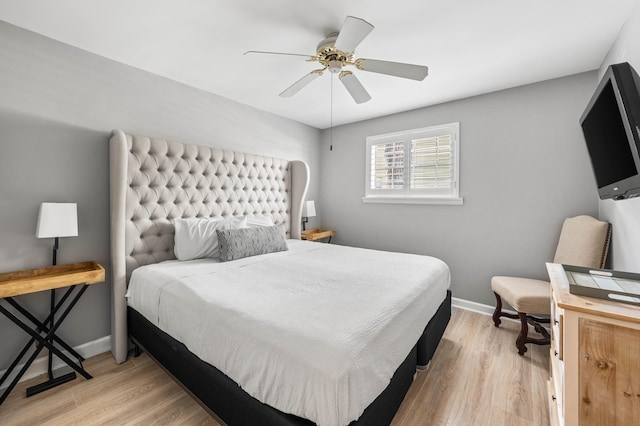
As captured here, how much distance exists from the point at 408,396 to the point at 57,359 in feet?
8.60

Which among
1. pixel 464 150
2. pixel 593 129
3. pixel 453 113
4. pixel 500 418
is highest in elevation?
pixel 453 113

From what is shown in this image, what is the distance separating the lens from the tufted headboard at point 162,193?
2.15 meters

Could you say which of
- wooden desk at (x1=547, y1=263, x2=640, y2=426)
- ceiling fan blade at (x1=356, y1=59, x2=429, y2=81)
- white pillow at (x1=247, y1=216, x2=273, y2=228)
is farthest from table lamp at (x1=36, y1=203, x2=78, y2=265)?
wooden desk at (x1=547, y1=263, x2=640, y2=426)

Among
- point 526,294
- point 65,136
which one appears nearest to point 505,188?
point 526,294

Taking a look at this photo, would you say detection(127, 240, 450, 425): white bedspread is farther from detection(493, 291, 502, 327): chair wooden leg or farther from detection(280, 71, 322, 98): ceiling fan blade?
detection(280, 71, 322, 98): ceiling fan blade

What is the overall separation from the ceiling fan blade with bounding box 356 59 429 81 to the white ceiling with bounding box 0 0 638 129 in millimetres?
261

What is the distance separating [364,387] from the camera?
109 cm

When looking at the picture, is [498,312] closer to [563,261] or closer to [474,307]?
[474,307]

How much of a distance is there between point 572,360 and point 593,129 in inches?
53.7

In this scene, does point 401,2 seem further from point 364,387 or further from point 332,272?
point 364,387

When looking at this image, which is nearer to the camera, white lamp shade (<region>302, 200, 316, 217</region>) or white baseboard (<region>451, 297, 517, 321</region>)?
white baseboard (<region>451, 297, 517, 321</region>)

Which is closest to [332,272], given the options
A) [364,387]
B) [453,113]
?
[364,387]

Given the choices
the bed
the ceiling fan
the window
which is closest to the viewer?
the bed

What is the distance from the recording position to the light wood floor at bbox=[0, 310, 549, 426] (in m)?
1.59
